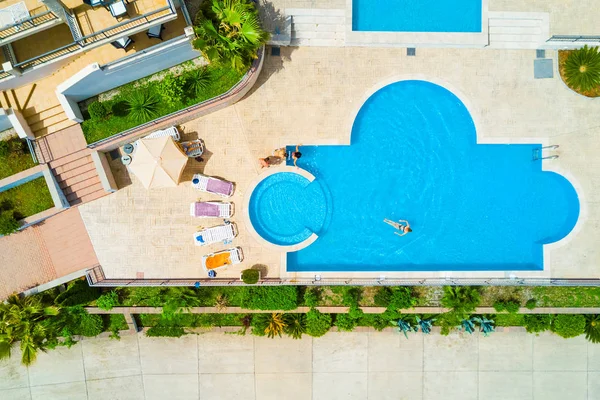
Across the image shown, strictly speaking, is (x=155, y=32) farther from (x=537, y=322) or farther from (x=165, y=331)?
(x=537, y=322)

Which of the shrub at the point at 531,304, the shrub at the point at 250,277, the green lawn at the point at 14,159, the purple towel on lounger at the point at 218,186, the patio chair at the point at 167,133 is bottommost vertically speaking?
the shrub at the point at 531,304

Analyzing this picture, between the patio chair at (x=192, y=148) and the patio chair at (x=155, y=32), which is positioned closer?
the patio chair at (x=155, y=32)

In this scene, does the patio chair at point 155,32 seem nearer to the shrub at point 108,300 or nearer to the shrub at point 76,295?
the shrub at point 76,295

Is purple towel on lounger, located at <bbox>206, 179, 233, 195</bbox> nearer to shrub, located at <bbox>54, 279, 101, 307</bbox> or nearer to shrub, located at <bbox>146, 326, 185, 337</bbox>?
shrub, located at <bbox>146, 326, 185, 337</bbox>

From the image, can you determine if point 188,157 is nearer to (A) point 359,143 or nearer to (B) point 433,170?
(A) point 359,143

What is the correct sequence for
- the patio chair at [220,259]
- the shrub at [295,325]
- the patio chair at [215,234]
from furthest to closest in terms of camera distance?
the shrub at [295,325] < the patio chair at [220,259] < the patio chair at [215,234]

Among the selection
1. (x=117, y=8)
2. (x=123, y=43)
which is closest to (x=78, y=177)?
(x=123, y=43)

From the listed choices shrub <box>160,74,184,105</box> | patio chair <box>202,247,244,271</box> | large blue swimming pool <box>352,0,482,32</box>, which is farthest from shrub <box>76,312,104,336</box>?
large blue swimming pool <box>352,0,482,32</box>

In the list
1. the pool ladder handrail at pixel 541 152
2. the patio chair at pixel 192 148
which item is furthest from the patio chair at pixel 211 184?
the pool ladder handrail at pixel 541 152
